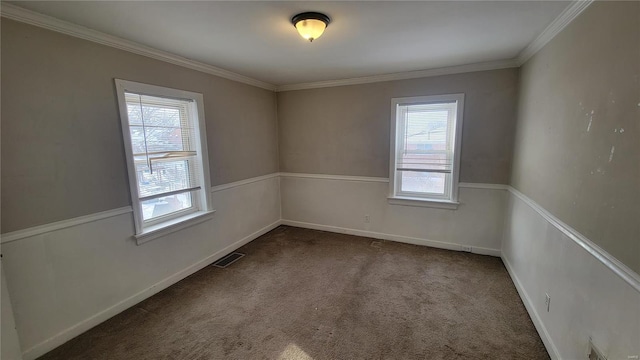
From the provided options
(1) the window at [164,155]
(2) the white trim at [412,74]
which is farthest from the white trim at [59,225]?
(2) the white trim at [412,74]

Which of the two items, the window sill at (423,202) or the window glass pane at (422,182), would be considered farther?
the window glass pane at (422,182)

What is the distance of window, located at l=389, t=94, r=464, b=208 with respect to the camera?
337 cm

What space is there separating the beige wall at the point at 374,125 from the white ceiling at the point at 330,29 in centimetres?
36

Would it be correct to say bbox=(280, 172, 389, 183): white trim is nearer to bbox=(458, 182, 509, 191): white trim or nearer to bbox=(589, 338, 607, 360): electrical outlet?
bbox=(458, 182, 509, 191): white trim

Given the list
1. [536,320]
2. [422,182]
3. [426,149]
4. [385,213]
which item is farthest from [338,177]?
[536,320]

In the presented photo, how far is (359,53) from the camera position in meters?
2.64

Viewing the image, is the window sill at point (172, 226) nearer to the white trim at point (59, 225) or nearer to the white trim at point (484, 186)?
the white trim at point (59, 225)

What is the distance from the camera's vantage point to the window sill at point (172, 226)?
2.49 meters

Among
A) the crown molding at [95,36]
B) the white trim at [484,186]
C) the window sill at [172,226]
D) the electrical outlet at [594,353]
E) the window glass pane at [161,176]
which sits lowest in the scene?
the electrical outlet at [594,353]

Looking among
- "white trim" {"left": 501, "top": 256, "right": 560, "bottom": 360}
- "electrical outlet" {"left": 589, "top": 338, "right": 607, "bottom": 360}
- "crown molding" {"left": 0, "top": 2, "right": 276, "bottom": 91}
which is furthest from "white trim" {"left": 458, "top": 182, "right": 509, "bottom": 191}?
"crown molding" {"left": 0, "top": 2, "right": 276, "bottom": 91}

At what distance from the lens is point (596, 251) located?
1.35 m

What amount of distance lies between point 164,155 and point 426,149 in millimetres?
3222

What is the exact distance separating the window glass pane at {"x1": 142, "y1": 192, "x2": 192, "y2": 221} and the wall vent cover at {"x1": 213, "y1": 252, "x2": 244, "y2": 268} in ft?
2.66

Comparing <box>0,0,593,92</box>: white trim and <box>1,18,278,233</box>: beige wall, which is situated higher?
<box>0,0,593,92</box>: white trim
